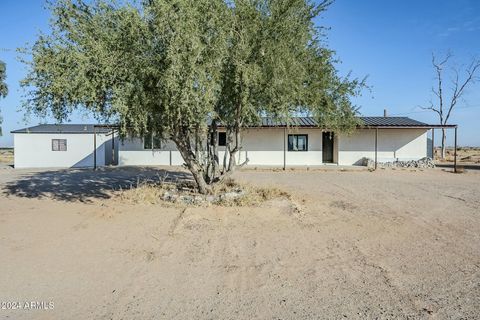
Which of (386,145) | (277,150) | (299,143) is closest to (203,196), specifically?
(277,150)

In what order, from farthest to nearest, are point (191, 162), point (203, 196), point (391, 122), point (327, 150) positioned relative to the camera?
point (327, 150) < point (391, 122) < point (191, 162) < point (203, 196)

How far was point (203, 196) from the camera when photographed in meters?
10.3

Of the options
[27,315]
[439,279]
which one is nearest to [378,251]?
[439,279]

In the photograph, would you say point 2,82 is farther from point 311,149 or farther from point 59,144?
point 311,149

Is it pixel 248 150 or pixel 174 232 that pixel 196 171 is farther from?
pixel 248 150

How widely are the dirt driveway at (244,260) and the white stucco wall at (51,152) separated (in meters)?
15.9

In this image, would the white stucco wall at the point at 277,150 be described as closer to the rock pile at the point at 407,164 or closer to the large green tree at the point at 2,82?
the rock pile at the point at 407,164

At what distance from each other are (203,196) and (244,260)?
15.4 feet

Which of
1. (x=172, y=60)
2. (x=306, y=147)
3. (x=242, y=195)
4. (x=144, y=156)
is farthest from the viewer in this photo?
(x=306, y=147)

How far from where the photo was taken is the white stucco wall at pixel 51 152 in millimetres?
25244

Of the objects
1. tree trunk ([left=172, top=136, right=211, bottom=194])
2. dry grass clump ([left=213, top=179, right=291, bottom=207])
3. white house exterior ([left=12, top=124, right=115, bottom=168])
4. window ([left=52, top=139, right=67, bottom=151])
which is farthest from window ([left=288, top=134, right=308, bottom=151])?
window ([left=52, top=139, right=67, bottom=151])

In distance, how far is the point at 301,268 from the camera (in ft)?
17.7

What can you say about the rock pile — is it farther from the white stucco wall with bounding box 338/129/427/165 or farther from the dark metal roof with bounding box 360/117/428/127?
the dark metal roof with bounding box 360/117/428/127

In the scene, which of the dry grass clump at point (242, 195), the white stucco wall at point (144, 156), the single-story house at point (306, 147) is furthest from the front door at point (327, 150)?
the dry grass clump at point (242, 195)
